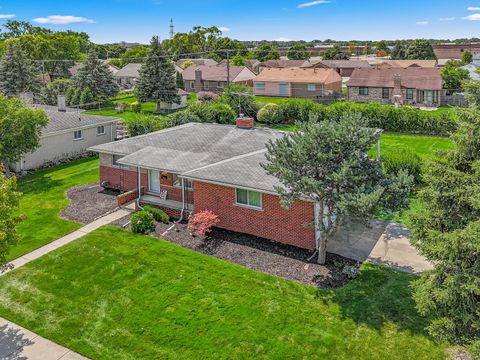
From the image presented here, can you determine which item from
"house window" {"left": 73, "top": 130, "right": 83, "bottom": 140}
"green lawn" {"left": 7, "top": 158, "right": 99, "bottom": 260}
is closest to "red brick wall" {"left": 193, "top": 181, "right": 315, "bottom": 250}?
"green lawn" {"left": 7, "top": 158, "right": 99, "bottom": 260}

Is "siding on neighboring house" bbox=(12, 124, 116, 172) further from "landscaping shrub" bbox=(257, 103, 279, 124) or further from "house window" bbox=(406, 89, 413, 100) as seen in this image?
"house window" bbox=(406, 89, 413, 100)

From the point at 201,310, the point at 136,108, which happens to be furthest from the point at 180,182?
the point at 136,108

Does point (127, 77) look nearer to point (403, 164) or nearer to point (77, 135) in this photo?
point (77, 135)

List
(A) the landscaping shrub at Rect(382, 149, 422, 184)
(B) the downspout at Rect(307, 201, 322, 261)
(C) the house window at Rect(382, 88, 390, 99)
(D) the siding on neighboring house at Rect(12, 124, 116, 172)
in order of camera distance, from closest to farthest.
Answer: (B) the downspout at Rect(307, 201, 322, 261), (A) the landscaping shrub at Rect(382, 149, 422, 184), (D) the siding on neighboring house at Rect(12, 124, 116, 172), (C) the house window at Rect(382, 88, 390, 99)

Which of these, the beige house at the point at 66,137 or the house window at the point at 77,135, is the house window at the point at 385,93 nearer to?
the beige house at the point at 66,137

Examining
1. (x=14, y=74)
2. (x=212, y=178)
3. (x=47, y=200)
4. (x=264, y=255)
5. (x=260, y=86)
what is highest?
(x=14, y=74)

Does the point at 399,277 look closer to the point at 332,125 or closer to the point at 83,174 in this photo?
the point at 332,125
